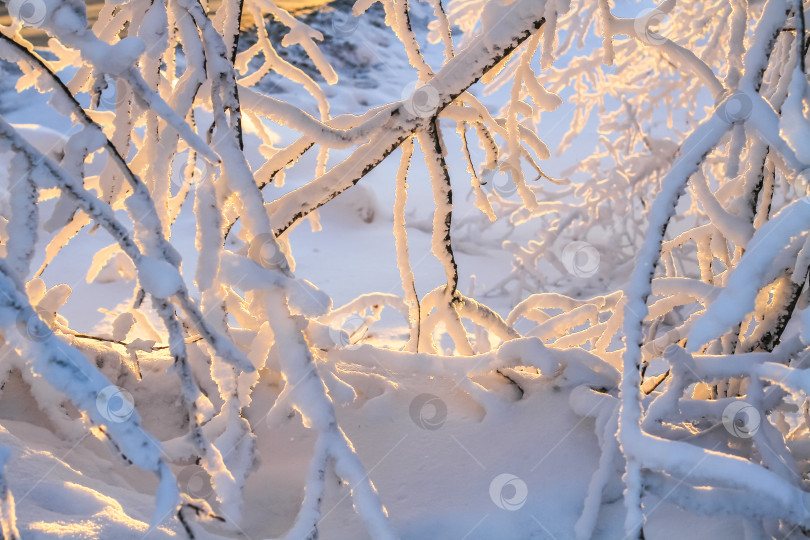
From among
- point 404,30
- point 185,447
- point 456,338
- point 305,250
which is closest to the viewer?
point 185,447

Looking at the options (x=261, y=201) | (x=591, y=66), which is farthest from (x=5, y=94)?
(x=261, y=201)

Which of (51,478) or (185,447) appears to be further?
(185,447)

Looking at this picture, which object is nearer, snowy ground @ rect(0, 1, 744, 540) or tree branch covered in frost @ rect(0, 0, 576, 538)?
tree branch covered in frost @ rect(0, 0, 576, 538)

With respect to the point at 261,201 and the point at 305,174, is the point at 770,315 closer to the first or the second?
the point at 261,201

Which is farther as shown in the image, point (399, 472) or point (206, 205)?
point (399, 472)

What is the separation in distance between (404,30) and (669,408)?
1.15 metres

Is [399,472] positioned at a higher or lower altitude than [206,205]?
lower

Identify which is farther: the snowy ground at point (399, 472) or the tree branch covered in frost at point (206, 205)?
the snowy ground at point (399, 472)

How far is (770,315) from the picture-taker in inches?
51.4

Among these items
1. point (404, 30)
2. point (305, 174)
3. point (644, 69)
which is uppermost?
point (305, 174)

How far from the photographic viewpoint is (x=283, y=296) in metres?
0.98

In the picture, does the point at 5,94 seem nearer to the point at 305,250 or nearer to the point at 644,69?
the point at 305,250

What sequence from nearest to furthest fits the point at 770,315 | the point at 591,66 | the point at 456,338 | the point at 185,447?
the point at 185,447, the point at 770,315, the point at 456,338, the point at 591,66

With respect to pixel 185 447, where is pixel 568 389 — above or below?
above
